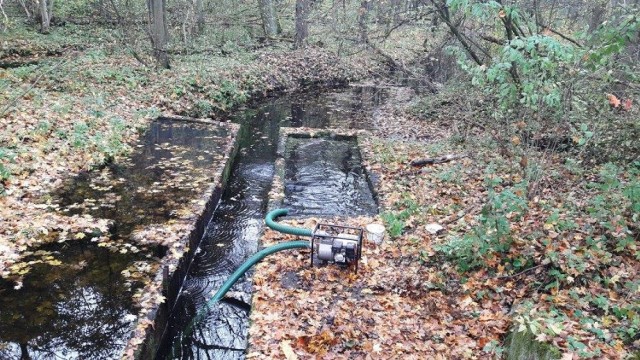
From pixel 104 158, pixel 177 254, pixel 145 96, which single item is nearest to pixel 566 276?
pixel 177 254

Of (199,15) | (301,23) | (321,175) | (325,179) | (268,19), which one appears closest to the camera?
(325,179)

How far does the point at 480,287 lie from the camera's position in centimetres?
596

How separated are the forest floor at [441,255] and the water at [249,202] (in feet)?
2.05

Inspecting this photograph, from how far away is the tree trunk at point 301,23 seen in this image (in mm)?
24359

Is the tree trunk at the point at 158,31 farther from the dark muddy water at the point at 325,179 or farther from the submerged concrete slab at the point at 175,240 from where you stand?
the submerged concrete slab at the point at 175,240

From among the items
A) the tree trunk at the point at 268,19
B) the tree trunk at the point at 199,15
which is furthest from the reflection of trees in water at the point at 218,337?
the tree trunk at the point at 268,19

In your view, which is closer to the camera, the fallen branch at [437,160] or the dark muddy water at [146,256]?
the dark muddy water at [146,256]

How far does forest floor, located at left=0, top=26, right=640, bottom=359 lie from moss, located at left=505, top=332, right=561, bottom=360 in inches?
1.3

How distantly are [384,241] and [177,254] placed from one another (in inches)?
133

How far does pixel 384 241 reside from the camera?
767cm

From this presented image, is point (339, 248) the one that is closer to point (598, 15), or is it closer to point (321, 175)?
point (321, 175)

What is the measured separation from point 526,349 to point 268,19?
87.3ft

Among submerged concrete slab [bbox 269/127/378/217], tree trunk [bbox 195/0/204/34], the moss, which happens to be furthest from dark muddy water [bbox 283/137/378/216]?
tree trunk [bbox 195/0/204/34]

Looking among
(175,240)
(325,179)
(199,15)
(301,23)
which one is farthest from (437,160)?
(199,15)
